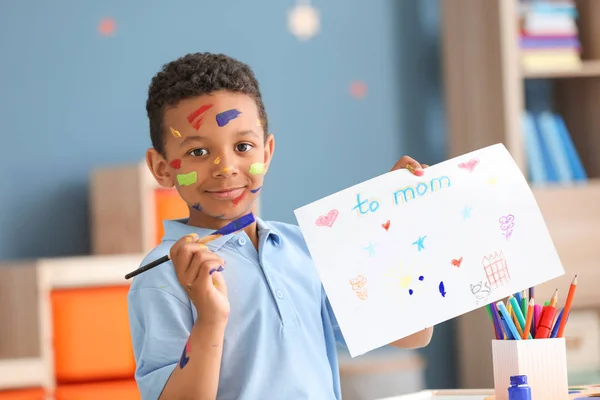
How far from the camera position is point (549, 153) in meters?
2.61

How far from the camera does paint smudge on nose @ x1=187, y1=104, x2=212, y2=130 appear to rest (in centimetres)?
102

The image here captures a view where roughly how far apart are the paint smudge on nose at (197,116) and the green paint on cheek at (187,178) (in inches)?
2.1

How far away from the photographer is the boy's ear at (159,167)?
1.09 metres

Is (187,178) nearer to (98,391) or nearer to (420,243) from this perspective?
(420,243)

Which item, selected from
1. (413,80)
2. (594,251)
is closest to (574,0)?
(413,80)

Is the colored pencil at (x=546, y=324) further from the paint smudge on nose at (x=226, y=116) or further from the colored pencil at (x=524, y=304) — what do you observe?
the paint smudge on nose at (x=226, y=116)

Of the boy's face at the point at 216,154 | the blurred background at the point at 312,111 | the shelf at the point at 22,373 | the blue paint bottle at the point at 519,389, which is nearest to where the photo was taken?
the blue paint bottle at the point at 519,389

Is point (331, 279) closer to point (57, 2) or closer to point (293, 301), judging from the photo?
point (293, 301)

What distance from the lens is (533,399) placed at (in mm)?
999

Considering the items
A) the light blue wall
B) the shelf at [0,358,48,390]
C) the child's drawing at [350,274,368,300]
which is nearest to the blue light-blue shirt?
the child's drawing at [350,274,368,300]

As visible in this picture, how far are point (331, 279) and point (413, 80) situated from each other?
1.99 m

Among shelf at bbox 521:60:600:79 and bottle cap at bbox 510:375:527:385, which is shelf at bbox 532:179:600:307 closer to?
shelf at bbox 521:60:600:79

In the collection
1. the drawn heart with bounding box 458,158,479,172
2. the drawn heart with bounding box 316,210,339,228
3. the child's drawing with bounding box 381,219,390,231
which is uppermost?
the drawn heart with bounding box 458,158,479,172

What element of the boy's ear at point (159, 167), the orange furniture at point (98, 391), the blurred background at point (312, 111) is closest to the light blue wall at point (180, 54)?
the blurred background at point (312, 111)
